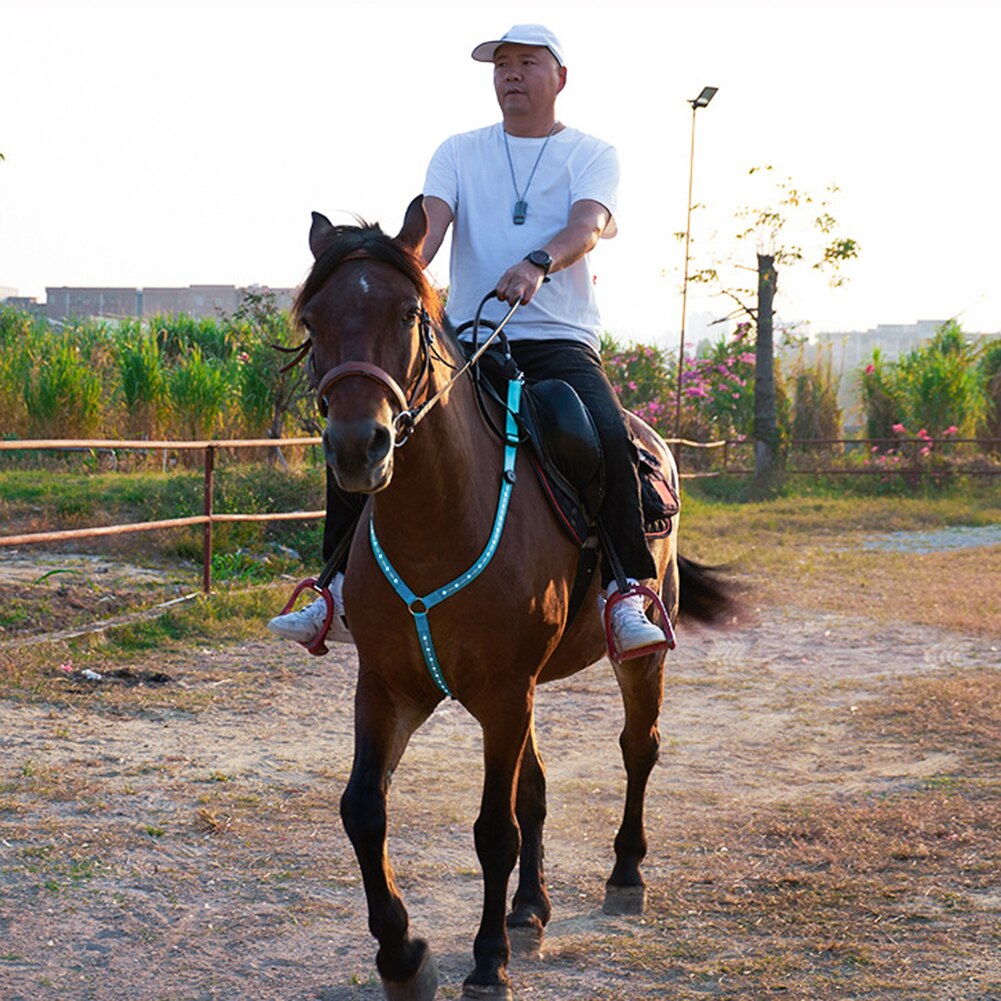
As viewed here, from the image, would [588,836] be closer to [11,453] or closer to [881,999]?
[881,999]

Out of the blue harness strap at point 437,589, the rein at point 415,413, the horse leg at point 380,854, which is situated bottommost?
the horse leg at point 380,854

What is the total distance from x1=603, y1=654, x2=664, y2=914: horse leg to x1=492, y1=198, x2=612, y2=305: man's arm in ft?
5.21

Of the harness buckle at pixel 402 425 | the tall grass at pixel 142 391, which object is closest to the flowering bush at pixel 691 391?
the tall grass at pixel 142 391

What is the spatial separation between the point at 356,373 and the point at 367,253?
42 centimetres

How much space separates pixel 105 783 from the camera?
606cm

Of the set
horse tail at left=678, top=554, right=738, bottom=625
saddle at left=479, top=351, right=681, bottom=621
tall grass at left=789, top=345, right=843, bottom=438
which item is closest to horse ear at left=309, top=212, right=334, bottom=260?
saddle at left=479, top=351, right=681, bottom=621

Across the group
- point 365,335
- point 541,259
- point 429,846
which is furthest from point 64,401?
point 365,335

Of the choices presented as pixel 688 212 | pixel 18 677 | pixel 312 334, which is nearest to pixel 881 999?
pixel 312 334

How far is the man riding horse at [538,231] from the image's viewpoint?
15.0 feet

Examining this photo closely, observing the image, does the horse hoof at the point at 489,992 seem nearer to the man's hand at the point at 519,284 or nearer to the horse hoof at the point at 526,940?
the horse hoof at the point at 526,940

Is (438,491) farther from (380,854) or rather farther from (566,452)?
(380,854)

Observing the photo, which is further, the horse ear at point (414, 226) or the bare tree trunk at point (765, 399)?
the bare tree trunk at point (765, 399)

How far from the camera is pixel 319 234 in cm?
366

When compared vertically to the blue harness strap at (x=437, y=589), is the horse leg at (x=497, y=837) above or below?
below
